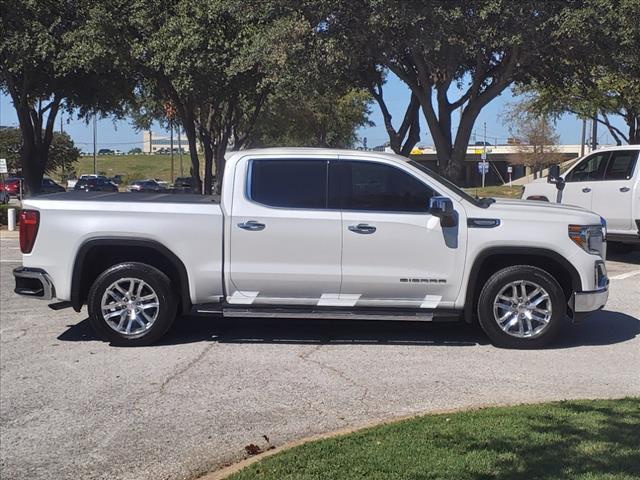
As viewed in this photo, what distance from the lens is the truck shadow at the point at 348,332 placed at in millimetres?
7246

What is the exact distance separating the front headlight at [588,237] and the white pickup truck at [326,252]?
0.06 feet

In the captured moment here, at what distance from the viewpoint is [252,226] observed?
22.3 ft

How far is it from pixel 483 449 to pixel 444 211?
9.49 feet

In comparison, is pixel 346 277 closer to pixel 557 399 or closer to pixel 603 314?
pixel 557 399

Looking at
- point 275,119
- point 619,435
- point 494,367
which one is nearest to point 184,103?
point 275,119

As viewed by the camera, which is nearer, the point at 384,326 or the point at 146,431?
the point at 146,431

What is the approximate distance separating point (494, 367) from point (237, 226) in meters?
2.67

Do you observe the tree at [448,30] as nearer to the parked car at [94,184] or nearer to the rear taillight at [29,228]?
the rear taillight at [29,228]

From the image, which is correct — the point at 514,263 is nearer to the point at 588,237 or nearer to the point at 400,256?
the point at 588,237

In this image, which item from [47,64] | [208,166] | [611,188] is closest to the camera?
[611,188]

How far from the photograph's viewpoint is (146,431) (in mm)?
4902

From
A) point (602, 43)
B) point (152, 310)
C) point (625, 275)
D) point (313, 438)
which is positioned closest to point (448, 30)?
point (602, 43)

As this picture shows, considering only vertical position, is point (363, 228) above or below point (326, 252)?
above

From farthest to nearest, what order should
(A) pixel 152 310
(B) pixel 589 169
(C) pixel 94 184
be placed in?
(C) pixel 94 184 < (B) pixel 589 169 < (A) pixel 152 310
